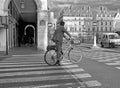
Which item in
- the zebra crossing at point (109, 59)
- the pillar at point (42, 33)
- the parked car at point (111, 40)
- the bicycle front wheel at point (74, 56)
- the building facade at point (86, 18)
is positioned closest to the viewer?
the zebra crossing at point (109, 59)

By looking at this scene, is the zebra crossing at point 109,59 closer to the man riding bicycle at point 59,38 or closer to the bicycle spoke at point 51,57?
the man riding bicycle at point 59,38

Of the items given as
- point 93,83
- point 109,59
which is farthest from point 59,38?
point 93,83

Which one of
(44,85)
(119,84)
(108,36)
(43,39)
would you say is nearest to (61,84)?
(44,85)

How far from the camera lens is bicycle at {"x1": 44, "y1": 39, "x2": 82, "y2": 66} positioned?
405 inches

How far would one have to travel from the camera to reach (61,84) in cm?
632

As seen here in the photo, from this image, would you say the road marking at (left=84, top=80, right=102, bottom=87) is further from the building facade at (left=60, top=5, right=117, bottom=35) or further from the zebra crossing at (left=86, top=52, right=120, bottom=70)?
the building facade at (left=60, top=5, right=117, bottom=35)

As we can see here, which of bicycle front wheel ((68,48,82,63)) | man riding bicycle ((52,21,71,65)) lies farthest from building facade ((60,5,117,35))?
man riding bicycle ((52,21,71,65))

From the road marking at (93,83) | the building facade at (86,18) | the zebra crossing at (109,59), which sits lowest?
the road marking at (93,83)

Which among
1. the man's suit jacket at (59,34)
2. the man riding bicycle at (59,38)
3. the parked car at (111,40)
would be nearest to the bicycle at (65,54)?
the man riding bicycle at (59,38)

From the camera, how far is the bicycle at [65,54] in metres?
10.3

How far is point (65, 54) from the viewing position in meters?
10.7

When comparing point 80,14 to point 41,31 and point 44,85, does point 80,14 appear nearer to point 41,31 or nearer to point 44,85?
point 41,31

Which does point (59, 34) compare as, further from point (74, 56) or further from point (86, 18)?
point (86, 18)

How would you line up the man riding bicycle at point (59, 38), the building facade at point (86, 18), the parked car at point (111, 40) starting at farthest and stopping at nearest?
the building facade at point (86, 18) < the parked car at point (111, 40) < the man riding bicycle at point (59, 38)
